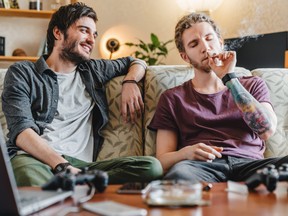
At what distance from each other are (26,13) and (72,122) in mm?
2220

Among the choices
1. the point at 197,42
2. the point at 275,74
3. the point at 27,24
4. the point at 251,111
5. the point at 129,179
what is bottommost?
the point at 129,179

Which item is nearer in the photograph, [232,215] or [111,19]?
[232,215]

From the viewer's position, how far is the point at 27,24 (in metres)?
4.06

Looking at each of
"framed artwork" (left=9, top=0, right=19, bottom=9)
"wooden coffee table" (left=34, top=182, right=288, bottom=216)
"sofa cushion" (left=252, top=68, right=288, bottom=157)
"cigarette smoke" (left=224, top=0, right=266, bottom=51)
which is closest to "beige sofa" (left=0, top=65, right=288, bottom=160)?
"sofa cushion" (left=252, top=68, right=288, bottom=157)

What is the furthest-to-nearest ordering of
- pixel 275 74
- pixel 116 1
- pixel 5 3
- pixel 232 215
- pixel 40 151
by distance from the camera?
1. pixel 116 1
2. pixel 5 3
3. pixel 275 74
4. pixel 40 151
5. pixel 232 215

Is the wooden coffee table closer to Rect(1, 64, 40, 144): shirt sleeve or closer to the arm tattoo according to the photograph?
the arm tattoo

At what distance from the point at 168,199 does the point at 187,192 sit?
4 cm

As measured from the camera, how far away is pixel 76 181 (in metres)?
1.05

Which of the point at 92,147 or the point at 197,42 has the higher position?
the point at 197,42

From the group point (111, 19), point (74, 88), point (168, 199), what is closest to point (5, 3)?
point (111, 19)

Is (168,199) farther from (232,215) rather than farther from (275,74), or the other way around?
(275,74)

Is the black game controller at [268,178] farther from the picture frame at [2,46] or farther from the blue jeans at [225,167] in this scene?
the picture frame at [2,46]

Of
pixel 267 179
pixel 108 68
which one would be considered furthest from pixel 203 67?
pixel 267 179

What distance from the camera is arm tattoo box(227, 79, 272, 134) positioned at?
5.69 feet
